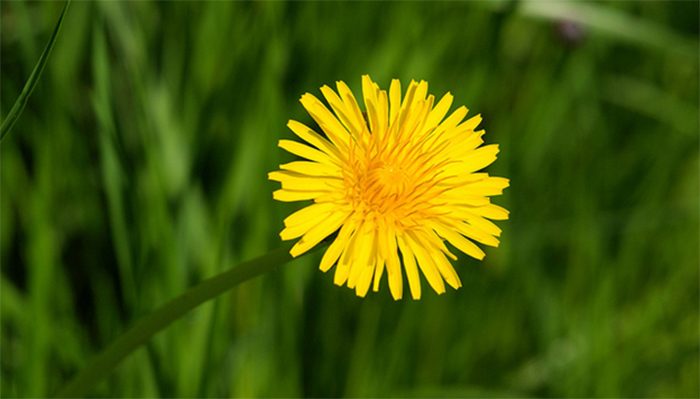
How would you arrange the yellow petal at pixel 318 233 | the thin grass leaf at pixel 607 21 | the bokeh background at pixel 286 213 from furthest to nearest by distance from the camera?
the thin grass leaf at pixel 607 21 < the bokeh background at pixel 286 213 < the yellow petal at pixel 318 233

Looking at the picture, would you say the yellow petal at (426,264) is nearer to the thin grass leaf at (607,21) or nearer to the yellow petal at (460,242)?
the yellow petal at (460,242)

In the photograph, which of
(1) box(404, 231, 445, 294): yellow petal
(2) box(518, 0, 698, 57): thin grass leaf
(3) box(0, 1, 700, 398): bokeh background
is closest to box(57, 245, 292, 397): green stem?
(1) box(404, 231, 445, 294): yellow petal

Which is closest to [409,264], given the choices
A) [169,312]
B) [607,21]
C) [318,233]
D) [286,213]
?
[318,233]

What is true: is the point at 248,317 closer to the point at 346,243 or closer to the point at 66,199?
the point at 66,199

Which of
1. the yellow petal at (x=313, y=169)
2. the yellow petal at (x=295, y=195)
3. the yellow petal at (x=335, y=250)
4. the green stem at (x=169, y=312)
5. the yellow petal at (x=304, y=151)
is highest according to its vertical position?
the yellow petal at (x=304, y=151)

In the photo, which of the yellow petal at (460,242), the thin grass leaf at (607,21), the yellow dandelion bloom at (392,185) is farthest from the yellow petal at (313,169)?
the thin grass leaf at (607,21)

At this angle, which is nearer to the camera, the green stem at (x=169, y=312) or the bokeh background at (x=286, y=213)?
the green stem at (x=169, y=312)
